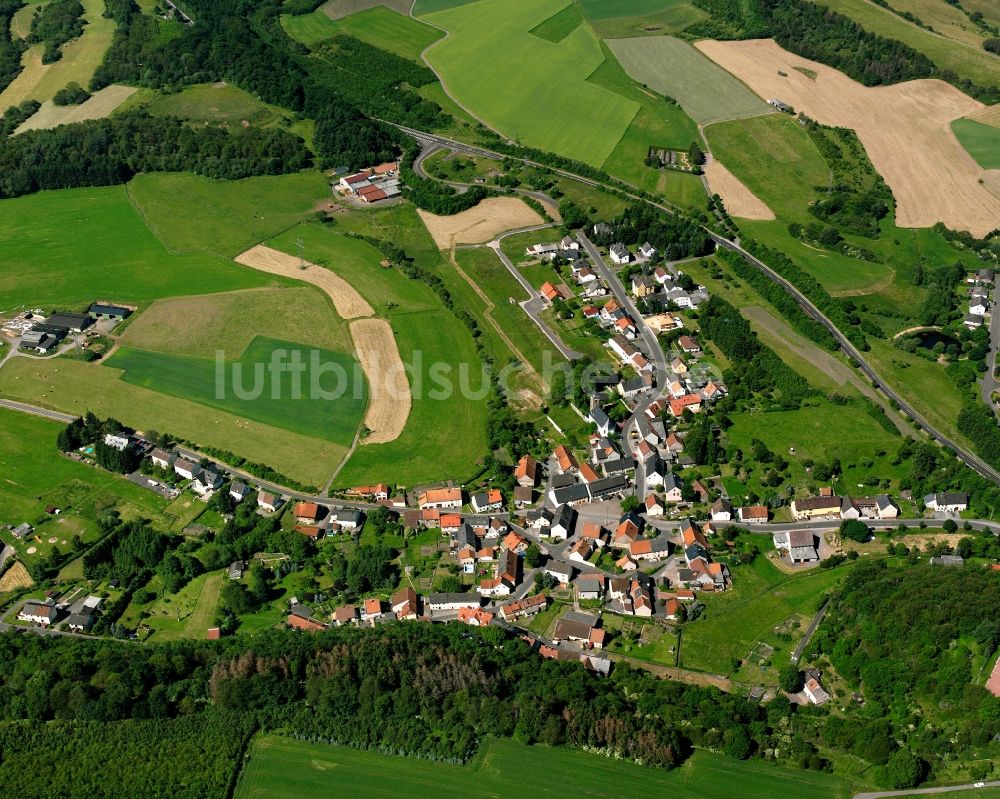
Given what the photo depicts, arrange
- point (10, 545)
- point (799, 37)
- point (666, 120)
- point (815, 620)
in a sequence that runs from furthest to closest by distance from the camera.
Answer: point (799, 37) < point (666, 120) < point (10, 545) < point (815, 620)

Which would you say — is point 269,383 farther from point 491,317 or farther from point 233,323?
point 491,317

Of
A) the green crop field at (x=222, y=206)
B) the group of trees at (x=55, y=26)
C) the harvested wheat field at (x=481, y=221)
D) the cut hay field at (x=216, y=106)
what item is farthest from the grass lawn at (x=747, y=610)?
the group of trees at (x=55, y=26)

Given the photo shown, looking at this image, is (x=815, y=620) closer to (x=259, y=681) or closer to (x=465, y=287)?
(x=259, y=681)

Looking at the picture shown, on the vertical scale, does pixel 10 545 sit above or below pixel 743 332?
below

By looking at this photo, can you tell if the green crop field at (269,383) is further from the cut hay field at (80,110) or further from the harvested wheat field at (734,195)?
the cut hay field at (80,110)

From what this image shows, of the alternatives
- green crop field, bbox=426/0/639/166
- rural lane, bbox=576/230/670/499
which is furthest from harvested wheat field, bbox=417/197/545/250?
green crop field, bbox=426/0/639/166

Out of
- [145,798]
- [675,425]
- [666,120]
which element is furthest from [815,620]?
[666,120]

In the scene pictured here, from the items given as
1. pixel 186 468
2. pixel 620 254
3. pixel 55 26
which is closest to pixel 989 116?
pixel 620 254
